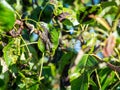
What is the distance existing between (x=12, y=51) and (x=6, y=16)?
0.58 ft

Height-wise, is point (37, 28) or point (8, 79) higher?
point (37, 28)

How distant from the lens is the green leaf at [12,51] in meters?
1.25

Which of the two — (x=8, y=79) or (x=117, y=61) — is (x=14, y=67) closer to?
(x=8, y=79)

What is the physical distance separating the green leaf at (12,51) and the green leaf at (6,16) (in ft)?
0.28

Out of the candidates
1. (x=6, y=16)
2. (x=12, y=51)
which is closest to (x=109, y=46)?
(x=6, y=16)

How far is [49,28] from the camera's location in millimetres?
1312

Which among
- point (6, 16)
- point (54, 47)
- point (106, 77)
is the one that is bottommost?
point (106, 77)

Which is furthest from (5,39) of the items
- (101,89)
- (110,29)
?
(110,29)

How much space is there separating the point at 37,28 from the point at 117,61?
0.88ft

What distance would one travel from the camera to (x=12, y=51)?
1290 millimetres

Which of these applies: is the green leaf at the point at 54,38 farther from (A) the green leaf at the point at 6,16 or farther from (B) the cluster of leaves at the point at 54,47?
(A) the green leaf at the point at 6,16

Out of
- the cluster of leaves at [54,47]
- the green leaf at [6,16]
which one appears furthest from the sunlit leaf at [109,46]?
the green leaf at [6,16]

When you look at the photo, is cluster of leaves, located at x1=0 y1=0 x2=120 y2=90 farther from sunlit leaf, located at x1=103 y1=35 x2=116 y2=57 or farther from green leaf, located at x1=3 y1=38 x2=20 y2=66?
sunlit leaf, located at x1=103 y1=35 x2=116 y2=57

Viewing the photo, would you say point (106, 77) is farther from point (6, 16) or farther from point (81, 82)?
point (6, 16)
